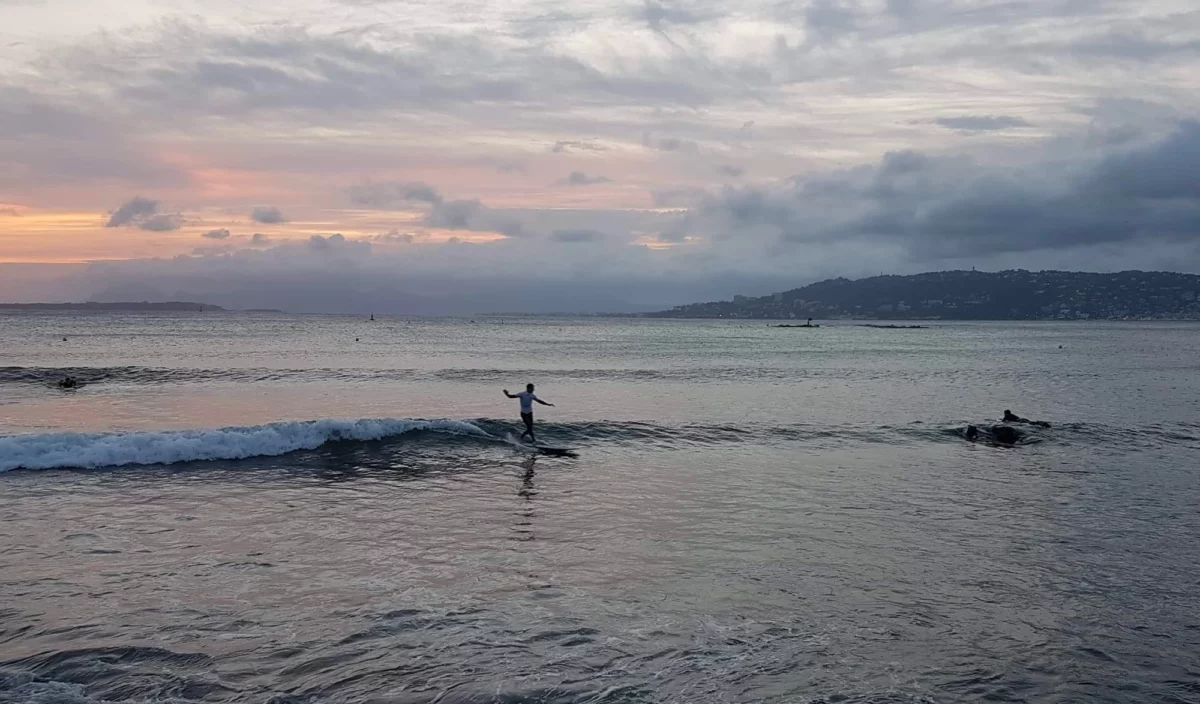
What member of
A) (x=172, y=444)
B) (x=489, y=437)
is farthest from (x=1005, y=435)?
(x=172, y=444)

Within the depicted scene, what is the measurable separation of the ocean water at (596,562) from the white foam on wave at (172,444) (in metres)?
0.08

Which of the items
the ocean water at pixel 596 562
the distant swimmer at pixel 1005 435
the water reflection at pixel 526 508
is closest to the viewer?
the ocean water at pixel 596 562

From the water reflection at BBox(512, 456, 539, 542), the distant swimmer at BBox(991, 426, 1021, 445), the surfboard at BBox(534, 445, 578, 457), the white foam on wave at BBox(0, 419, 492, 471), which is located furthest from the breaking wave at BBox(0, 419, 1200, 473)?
the water reflection at BBox(512, 456, 539, 542)

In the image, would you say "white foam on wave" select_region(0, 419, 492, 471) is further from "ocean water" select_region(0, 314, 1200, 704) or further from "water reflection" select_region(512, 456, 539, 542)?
"water reflection" select_region(512, 456, 539, 542)

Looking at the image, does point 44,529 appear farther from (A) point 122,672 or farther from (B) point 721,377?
(B) point 721,377

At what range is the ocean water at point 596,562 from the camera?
29.0ft

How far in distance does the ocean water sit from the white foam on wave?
85 mm

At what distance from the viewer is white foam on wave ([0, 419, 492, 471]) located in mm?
20594

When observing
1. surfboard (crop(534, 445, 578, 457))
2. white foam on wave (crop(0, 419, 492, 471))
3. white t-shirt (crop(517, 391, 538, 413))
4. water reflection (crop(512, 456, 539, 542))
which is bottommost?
surfboard (crop(534, 445, 578, 457))

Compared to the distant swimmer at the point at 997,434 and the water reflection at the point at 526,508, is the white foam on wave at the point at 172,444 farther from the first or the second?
the distant swimmer at the point at 997,434

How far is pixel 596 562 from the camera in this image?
12758mm

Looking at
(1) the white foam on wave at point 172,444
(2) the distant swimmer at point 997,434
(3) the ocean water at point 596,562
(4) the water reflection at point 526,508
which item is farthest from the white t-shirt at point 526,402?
(2) the distant swimmer at point 997,434

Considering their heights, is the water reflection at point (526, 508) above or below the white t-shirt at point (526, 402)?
below

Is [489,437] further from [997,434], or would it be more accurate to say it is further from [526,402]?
[997,434]
